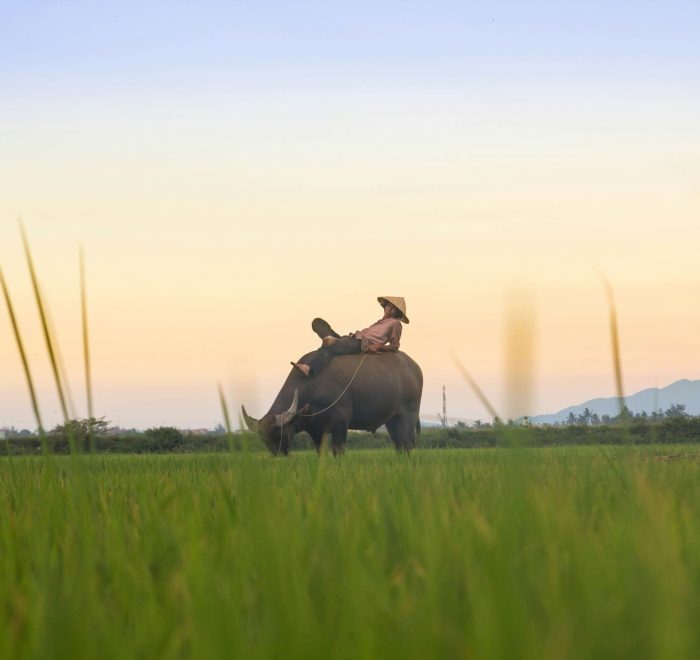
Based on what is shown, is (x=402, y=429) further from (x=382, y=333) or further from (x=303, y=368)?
(x=303, y=368)

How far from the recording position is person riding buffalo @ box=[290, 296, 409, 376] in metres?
11.0

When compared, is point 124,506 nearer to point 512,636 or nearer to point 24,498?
point 24,498

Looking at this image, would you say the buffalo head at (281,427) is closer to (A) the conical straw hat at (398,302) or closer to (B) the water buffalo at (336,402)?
(B) the water buffalo at (336,402)

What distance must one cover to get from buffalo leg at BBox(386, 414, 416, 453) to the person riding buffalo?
3.18 ft

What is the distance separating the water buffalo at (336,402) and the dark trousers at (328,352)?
3.3 inches

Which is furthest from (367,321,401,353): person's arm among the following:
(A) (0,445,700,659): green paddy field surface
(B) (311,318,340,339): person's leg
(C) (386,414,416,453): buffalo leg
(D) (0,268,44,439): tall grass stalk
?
(D) (0,268,44,439): tall grass stalk

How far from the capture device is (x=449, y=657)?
3.68 feet

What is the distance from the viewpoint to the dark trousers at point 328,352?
10961 millimetres

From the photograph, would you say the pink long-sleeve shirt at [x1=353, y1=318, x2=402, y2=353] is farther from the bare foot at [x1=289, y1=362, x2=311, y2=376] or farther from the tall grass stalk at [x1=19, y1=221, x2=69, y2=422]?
the tall grass stalk at [x1=19, y1=221, x2=69, y2=422]

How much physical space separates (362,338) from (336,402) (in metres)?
0.86

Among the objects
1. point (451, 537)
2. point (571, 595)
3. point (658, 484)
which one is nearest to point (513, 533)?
point (451, 537)

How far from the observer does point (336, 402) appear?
11.0 metres

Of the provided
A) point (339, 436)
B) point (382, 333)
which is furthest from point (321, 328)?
point (339, 436)

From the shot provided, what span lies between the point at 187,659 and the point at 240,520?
Answer: 114 cm
